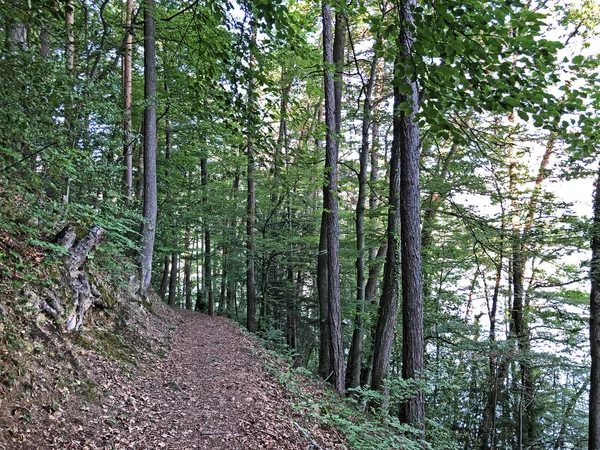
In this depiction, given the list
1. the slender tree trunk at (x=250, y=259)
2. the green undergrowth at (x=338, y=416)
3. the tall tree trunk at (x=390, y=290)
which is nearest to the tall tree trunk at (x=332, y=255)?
the green undergrowth at (x=338, y=416)

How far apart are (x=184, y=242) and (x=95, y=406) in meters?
11.9

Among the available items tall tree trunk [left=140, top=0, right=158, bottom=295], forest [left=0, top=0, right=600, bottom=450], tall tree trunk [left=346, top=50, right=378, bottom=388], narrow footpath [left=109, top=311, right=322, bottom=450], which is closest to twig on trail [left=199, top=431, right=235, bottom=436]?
narrow footpath [left=109, top=311, right=322, bottom=450]

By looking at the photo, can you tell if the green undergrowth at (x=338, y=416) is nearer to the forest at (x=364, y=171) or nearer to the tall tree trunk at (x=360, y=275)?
the forest at (x=364, y=171)

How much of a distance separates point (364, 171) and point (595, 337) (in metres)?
7.00

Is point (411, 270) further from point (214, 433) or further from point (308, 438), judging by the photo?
point (214, 433)

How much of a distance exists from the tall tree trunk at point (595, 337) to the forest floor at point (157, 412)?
7315mm

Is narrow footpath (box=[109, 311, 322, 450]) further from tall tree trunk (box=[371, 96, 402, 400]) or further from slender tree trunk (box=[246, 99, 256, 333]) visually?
slender tree trunk (box=[246, 99, 256, 333])

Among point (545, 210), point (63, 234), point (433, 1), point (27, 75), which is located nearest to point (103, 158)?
point (63, 234)

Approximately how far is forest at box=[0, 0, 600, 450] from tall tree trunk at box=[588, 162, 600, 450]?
5 cm

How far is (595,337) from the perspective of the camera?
8.35 metres

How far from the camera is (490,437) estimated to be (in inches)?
467

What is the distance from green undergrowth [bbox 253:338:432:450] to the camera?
443 cm

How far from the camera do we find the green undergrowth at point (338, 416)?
4.43m

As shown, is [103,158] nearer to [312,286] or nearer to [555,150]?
[555,150]
